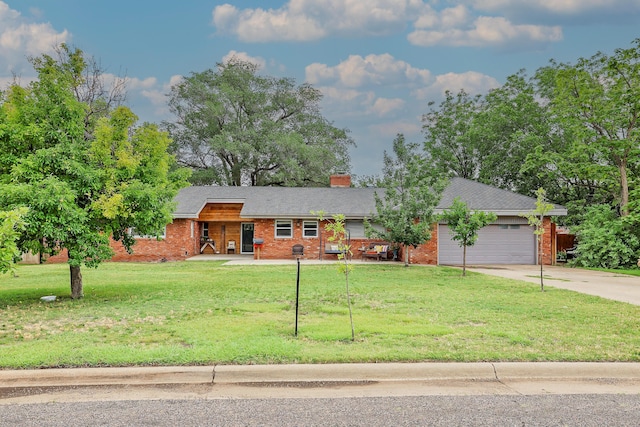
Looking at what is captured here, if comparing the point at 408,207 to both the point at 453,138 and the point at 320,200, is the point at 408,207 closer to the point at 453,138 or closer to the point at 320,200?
the point at 320,200

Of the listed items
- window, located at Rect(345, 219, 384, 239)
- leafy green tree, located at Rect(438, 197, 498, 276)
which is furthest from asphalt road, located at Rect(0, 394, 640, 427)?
window, located at Rect(345, 219, 384, 239)

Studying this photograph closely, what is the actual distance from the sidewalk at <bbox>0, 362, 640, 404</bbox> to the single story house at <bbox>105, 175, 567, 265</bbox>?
54.9ft

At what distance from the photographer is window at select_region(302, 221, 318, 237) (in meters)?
24.7

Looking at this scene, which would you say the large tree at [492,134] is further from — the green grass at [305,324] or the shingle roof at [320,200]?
the green grass at [305,324]

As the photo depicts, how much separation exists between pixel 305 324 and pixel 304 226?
17.3 meters

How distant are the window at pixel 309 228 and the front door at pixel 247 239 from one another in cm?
462

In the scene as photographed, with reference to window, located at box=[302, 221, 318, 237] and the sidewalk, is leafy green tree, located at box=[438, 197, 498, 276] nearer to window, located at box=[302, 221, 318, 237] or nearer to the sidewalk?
window, located at box=[302, 221, 318, 237]

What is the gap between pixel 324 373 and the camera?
5.11 meters

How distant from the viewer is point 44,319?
8133 mm

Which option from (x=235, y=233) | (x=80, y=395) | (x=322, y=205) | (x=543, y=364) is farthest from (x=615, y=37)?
(x=80, y=395)

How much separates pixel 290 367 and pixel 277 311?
3715 mm

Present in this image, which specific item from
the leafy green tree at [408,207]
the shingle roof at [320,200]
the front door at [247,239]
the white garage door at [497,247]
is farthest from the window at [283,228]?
the white garage door at [497,247]

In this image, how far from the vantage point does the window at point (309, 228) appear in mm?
24688

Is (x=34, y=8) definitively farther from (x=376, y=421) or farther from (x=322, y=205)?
(x=376, y=421)
